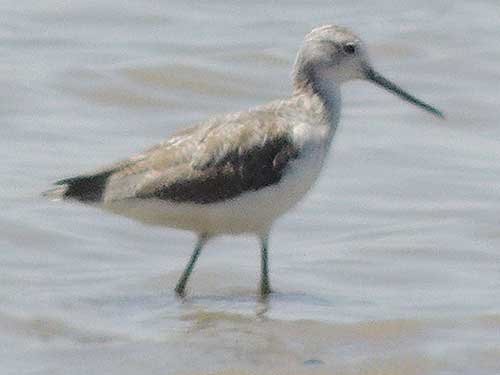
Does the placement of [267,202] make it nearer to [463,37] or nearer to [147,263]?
[147,263]

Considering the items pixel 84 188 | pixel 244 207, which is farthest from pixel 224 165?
pixel 84 188

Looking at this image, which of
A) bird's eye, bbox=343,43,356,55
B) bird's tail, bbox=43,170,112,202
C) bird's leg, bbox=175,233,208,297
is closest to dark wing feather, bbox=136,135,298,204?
bird's tail, bbox=43,170,112,202

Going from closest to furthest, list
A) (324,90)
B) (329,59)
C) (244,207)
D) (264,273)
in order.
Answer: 1. (244,207)
2. (264,273)
3. (324,90)
4. (329,59)

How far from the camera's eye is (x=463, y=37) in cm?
1770

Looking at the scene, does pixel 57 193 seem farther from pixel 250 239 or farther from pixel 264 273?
pixel 250 239

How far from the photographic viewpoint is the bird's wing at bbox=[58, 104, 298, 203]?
1097 centimetres

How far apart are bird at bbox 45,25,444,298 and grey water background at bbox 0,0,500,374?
0.55 metres

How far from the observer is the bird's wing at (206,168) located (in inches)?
432

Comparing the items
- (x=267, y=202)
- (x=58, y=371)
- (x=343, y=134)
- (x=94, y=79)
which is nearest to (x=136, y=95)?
(x=94, y=79)

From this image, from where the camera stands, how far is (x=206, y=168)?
11.0 meters

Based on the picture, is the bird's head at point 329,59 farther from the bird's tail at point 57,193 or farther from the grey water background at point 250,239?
the bird's tail at point 57,193

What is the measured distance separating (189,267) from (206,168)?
0.67 m

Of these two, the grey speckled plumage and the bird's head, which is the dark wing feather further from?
the bird's head

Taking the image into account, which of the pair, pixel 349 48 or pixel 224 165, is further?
pixel 349 48
